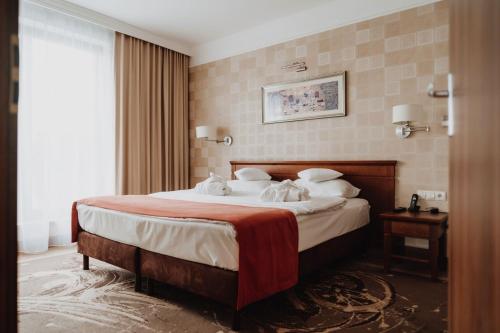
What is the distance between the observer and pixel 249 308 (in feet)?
6.94

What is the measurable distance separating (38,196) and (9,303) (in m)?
3.63

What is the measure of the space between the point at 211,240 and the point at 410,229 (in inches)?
69.5

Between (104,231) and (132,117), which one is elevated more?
(132,117)

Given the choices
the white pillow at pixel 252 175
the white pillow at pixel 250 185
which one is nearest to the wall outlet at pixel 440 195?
A: the white pillow at pixel 250 185

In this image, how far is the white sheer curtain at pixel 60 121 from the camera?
3.55 metres

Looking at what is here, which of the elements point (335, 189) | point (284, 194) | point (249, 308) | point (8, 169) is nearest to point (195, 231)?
point (249, 308)

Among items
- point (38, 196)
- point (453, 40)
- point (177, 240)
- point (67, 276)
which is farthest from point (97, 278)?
point (453, 40)

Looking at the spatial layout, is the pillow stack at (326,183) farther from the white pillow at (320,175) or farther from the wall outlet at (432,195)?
the wall outlet at (432,195)

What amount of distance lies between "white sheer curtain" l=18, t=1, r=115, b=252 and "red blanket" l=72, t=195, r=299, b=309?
208 cm

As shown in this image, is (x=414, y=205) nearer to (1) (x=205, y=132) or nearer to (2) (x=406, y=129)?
(2) (x=406, y=129)

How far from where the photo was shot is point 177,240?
A: 209 centimetres

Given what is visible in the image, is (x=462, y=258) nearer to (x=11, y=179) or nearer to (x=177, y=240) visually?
(x=11, y=179)

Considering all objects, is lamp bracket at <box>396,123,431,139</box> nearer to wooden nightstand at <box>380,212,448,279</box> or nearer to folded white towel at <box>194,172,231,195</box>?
wooden nightstand at <box>380,212,448,279</box>

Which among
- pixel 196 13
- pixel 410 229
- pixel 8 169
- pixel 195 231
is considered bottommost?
pixel 410 229
